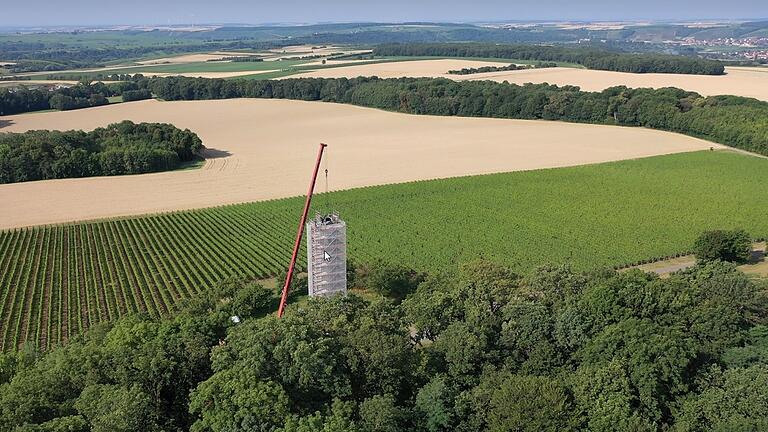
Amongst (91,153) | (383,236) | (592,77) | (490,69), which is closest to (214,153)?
(91,153)

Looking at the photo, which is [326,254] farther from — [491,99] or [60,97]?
[60,97]

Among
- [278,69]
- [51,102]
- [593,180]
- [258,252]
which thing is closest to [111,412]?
[258,252]

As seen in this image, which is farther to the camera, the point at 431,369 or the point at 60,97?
Answer: the point at 60,97

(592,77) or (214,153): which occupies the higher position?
(592,77)

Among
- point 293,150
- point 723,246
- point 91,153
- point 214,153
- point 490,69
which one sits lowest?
point 723,246

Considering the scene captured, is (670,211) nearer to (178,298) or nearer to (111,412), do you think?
(178,298)

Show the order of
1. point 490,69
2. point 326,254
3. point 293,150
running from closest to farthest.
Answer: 1. point 326,254
2. point 293,150
3. point 490,69

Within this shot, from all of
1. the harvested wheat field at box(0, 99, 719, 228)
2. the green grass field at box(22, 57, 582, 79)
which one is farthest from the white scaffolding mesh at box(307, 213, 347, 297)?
the green grass field at box(22, 57, 582, 79)
